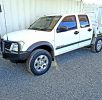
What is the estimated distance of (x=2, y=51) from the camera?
5152 mm

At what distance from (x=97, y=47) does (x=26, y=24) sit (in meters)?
3.39

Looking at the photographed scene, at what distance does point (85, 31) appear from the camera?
6.61 m

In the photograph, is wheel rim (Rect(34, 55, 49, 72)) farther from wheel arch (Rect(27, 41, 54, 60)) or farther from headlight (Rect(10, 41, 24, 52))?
headlight (Rect(10, 41, 24, 52))

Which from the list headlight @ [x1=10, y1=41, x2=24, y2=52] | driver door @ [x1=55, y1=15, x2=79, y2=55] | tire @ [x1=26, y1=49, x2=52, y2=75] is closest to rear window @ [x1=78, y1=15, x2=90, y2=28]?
driver door @ [x1=55, y1=15, x2=79, y2=55]

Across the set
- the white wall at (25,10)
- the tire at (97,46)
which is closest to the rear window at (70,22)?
the tire at (97,46)

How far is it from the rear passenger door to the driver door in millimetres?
293

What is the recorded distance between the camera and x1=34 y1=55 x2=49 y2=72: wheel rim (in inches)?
199

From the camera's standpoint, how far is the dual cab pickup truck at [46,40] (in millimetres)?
4840

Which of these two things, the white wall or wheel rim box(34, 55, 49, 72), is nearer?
wheel rim box(34, 55, 49, 72)

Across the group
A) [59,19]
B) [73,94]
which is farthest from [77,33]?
[73,94]

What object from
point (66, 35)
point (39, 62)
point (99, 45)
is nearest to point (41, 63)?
point (39, 62)

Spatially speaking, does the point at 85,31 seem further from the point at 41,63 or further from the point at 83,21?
the point at 41,63

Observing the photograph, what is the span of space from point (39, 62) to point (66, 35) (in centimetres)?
144

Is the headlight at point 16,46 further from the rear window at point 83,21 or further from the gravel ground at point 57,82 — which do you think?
the rear window at point 83,21
